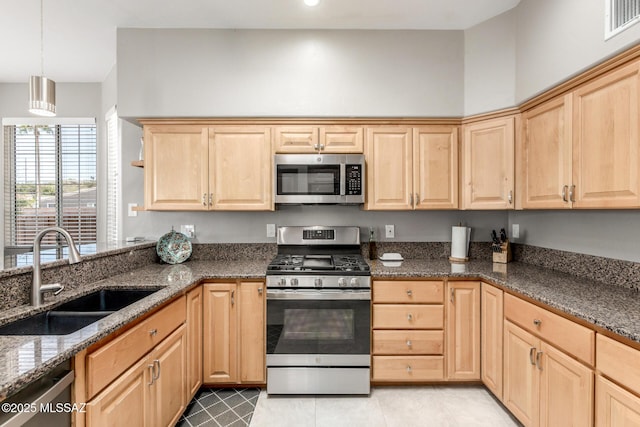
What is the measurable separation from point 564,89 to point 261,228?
8.08 feet

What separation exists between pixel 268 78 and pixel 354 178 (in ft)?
3.54

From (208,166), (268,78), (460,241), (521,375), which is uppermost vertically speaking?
(268,78)

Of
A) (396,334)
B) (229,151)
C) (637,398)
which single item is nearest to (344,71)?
(229,151)

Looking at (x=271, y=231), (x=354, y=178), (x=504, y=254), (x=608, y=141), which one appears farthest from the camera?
(x=271, y=231)

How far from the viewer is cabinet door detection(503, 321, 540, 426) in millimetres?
1809

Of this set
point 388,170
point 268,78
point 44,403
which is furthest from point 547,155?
point 44,403

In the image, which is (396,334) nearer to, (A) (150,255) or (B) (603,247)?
(B) (603,247)

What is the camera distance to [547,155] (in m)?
2.17

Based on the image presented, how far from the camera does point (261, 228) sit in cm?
304

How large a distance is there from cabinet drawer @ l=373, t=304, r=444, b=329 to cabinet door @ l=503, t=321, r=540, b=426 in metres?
0.48

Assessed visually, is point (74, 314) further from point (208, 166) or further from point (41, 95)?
point (41, 95)

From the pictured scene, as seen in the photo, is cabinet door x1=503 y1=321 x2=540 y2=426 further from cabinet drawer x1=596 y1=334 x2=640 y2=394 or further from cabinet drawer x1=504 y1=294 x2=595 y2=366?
cabinet drawer x1=596 y1=334 x2=640 y2=394

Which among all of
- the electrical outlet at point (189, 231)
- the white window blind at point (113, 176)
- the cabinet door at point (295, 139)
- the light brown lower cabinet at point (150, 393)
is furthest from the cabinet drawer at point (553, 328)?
the white window blind at point (113, 176)

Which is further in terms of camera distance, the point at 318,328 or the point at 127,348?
the point at 318,328
